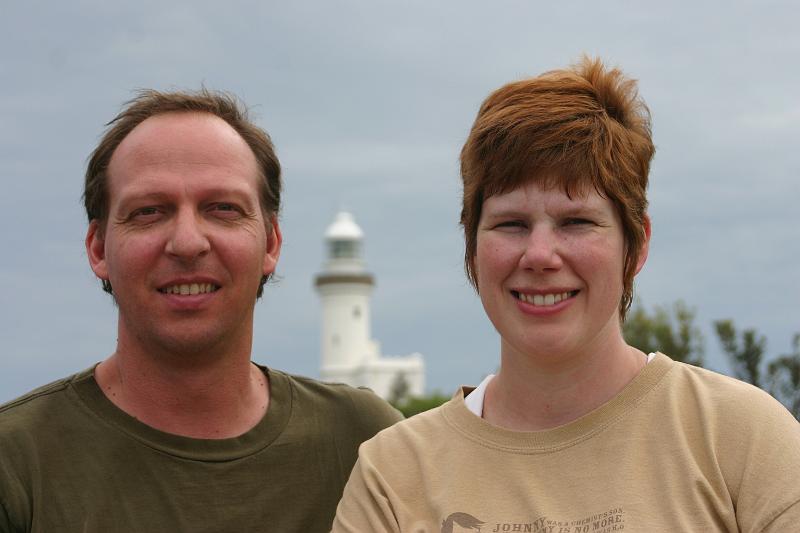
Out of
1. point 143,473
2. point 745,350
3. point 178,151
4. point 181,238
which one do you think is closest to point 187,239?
point 181,238

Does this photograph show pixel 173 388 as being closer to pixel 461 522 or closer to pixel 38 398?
pixel 38 398

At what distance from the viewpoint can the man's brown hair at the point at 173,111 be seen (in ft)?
16.1

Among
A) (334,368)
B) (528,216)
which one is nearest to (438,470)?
(528,216)

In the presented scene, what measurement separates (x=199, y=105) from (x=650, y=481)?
2465 millimetres

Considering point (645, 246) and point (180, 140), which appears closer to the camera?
point (645, 246)

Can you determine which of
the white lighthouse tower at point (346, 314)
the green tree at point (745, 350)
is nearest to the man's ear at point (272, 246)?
the green tree at point (745, 350)

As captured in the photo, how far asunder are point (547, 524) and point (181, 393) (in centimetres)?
177

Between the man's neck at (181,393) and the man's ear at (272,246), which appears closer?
the man's neck at (181,393)

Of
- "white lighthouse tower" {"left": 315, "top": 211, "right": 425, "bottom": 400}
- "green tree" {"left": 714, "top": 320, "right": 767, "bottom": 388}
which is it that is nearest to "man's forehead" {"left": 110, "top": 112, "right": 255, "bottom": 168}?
"green tree" {"left": 714, "top": 320, "right": 767, "bottom": 388}

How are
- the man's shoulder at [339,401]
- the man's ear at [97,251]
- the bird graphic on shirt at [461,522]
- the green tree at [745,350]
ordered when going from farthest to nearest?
the green tree at [745,350], the man's shoulder at [339,401], the man's ear at [97,251], the bird graphic on shirt at [461,522]

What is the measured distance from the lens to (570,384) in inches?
158

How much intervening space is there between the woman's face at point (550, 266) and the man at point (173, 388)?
1238 mm

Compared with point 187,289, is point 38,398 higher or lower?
lower

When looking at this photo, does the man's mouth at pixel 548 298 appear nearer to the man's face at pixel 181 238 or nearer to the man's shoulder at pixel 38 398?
the man's face at pixel 181 238
